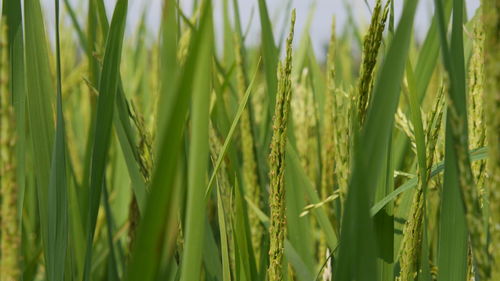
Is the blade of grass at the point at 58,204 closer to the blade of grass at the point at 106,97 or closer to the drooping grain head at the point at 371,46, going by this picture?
the blade of grass at the point at 106,97

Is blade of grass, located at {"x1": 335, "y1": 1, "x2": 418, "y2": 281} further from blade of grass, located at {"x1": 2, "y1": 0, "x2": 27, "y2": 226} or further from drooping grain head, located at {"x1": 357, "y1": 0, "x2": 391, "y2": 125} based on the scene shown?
blade of grass, located at {"x1": 2, "y1": 0, "x2": 27, "y2": 226}

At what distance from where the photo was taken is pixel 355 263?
1.21 ft

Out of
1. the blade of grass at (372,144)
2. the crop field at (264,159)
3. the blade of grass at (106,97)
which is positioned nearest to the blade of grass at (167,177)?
the crop field at (264,159)

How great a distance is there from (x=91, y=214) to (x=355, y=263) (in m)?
0.25

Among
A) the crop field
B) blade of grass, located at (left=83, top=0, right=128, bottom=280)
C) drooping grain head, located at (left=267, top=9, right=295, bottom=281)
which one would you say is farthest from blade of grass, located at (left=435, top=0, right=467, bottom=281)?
blade of grass, located at (left=83, top=0, right=128, bottom=280)

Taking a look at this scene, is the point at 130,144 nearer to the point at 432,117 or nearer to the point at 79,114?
the point at 432,117

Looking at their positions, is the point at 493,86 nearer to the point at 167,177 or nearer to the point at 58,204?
the point at 167,177

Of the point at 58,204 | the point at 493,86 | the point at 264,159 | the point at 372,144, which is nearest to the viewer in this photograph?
the point at 493,86

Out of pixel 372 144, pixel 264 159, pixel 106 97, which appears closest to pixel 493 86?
pixel 372 144

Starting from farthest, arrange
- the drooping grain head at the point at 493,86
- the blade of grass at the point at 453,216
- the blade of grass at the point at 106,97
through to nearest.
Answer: the blade of grass at the point at 106,97, the blade of grass at the point at 453,216, the drooping grain head at the point at 493,86

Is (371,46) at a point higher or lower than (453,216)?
higher

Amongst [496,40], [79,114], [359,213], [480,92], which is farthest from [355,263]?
[79,114]

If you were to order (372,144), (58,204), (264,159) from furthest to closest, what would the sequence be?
1. (264,159)
2. (58,204)
3. (372,144)

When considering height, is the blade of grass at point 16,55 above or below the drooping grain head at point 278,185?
above
